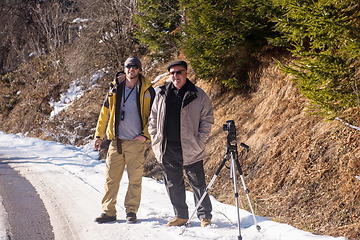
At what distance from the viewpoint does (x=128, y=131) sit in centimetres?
430

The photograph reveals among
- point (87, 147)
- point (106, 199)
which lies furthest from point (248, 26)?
point (87, 147)

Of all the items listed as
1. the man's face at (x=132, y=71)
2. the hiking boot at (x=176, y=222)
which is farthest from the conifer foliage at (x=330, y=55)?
the hiking boot at (x=176, y=222)

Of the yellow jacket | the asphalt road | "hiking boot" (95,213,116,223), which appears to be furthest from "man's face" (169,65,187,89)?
the asphalt road

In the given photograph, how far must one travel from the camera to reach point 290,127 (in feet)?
17.6

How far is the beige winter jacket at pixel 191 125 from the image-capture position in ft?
12.5

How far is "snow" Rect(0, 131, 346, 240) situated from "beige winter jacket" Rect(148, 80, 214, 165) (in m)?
0.98

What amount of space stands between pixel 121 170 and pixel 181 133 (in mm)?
1233

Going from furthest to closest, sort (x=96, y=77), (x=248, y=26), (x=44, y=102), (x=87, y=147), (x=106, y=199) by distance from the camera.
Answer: (x=44, y=102) → (x=96, y=77) → (x=87, y=147) → (x=248, y=26) → (x=106, y=199)

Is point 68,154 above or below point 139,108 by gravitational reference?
below

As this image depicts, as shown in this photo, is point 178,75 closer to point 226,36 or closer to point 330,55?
point 330,55

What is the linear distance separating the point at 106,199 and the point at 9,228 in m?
1.35

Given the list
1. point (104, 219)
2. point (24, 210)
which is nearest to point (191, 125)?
point (104, 219)

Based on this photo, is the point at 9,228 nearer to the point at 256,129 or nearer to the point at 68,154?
the point at 256,129

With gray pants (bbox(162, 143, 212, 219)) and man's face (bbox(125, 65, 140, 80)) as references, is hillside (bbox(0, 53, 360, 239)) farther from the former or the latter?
man's face (bbox(125, 65, 140, 80))
